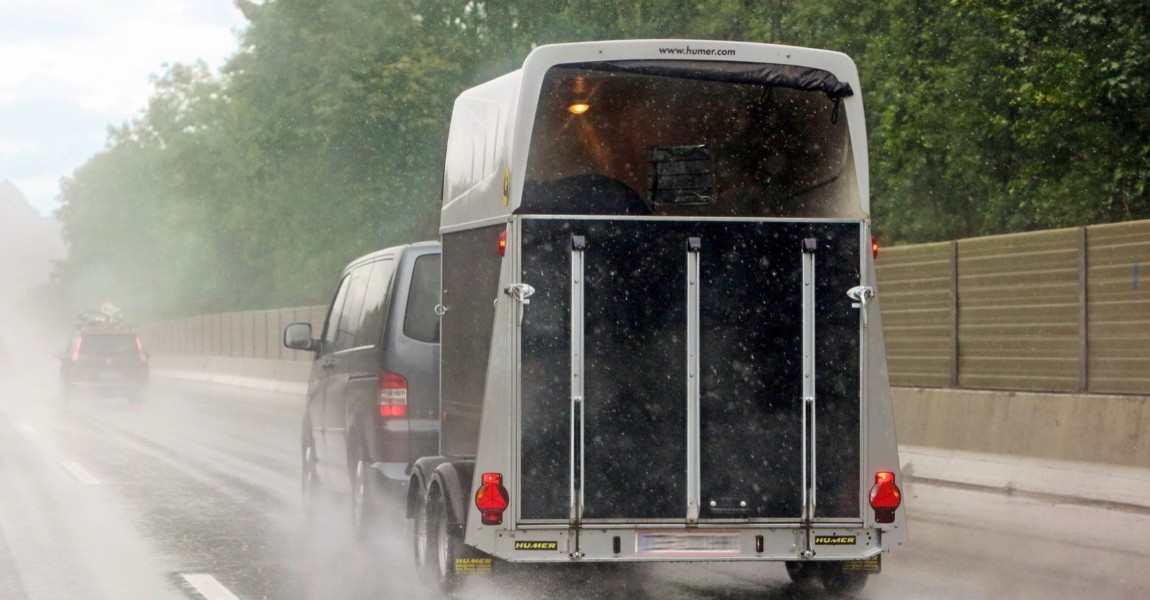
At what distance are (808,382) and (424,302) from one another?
411 centimetres

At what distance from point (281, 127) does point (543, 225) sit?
3789 centimetres

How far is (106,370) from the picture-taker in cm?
4044

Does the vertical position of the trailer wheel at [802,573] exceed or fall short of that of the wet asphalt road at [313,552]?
it exceeds it

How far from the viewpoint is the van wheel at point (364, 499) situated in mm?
11883

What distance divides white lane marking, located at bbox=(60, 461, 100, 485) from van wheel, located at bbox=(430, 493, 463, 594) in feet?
29.6

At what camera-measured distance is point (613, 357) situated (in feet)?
27.1

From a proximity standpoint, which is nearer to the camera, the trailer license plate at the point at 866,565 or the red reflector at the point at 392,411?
the trailer license plate at the point at 866,565

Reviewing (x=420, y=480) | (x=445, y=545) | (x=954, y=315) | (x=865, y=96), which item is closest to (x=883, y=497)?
(x=445, y=545)

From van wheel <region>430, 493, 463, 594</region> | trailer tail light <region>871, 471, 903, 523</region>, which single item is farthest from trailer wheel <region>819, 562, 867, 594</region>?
van wheel <region>430, 493, 463, 594</region>

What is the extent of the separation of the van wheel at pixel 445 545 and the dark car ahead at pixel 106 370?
32.4m

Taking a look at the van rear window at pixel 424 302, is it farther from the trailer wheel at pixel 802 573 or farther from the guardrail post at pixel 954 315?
the guardrail post at pixel 954 315

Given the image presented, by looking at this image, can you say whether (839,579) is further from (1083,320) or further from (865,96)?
(865,96)

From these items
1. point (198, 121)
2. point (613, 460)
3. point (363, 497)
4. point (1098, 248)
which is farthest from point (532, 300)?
point (198, 121)

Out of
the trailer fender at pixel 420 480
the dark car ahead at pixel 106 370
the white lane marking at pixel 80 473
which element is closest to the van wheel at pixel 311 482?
the white lane marking at pixel 80 473
